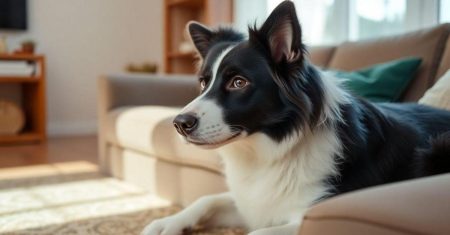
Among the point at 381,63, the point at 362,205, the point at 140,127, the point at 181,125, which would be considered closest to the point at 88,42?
the point at 140,127

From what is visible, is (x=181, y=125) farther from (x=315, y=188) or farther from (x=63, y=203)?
(x=63, y=203)

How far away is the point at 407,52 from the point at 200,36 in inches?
40.6

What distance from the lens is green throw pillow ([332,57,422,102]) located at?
184 cm

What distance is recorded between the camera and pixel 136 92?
271 cm

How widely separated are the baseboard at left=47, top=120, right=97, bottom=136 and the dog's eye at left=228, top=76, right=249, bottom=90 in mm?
4176

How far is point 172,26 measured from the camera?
476cm

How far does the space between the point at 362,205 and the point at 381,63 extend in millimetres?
1750

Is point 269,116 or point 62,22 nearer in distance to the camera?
point 269,116

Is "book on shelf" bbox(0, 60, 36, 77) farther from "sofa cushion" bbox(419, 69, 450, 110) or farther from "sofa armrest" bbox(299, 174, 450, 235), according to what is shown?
"sofa armrest" bbox(299, 174, 450, 235)

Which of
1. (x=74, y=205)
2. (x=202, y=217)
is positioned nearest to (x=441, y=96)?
(x=202, y=217)

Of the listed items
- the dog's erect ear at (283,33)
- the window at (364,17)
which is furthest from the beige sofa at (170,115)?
the dog's erect ear at (283,33)

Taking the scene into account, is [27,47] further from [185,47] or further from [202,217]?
[202,217]

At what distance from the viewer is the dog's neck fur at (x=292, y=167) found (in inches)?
45.1

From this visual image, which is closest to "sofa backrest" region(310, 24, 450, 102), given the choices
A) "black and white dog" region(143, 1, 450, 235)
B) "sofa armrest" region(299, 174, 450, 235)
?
"black and white dog" region(143, 1, 450, 235)
